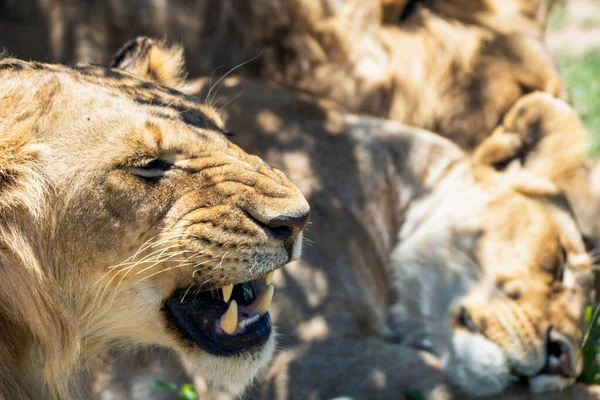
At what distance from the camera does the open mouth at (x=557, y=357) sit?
12.5ft

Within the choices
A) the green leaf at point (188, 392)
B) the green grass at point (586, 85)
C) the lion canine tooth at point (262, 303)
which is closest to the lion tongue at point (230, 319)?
the lion canine tooth at point (262, 303)

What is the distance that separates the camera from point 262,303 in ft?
8.91

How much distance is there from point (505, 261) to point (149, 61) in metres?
1.92

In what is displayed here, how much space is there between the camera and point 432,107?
4.82m

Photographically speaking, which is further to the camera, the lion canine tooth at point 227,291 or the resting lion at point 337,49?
the resting lion at point 337,49

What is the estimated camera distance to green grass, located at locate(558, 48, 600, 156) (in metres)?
7.17

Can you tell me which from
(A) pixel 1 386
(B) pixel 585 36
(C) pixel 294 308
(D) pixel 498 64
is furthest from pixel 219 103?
(B) pixel 585 36

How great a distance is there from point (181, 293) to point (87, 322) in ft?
0.98

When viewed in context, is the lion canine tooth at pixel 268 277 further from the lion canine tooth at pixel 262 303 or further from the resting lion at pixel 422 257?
the resting lion at pixel 422 257

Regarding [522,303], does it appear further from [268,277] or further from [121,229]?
[121,229]

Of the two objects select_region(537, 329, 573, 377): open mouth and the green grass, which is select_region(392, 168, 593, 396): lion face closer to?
select_region(537, 329, 573, 377): open mouth

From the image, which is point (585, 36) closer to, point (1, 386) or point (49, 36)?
point (49, 36)

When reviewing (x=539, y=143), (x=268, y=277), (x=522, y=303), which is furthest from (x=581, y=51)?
(x=268, y=277)

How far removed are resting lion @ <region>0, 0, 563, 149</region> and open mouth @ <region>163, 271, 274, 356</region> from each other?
229 centimetres
